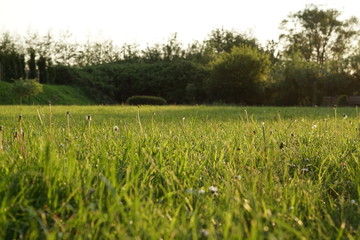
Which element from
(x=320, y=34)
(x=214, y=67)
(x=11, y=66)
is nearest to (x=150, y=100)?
(x=214, y=67)

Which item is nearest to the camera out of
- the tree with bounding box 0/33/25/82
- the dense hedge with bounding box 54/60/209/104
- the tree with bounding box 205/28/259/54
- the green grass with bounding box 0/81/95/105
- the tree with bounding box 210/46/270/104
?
the green grass with bounding box 0/81/95/105

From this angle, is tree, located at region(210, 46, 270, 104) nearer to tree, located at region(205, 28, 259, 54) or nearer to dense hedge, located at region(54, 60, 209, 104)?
dense hedge, located at region(54, 60, 209, 104)

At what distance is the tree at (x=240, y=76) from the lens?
32.3 m

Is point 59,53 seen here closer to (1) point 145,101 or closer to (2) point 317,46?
(1) point 145,101

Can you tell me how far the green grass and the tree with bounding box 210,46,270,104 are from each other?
12112mm

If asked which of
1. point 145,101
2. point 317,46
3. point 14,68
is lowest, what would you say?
point 145,101

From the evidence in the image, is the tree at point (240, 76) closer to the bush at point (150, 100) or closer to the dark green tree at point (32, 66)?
the bush at point (150, 100)

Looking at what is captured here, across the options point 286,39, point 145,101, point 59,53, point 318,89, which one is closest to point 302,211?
point 145,101

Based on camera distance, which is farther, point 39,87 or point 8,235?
point 39,87

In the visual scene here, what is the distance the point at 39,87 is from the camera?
2722 cm

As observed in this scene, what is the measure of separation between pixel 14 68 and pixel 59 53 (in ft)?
31.0

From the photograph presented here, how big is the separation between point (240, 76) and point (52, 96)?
15647 millimetres

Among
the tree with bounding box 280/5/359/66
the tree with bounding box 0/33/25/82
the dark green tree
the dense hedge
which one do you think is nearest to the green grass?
the dense hedge

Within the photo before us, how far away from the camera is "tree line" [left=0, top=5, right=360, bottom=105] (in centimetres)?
3253
